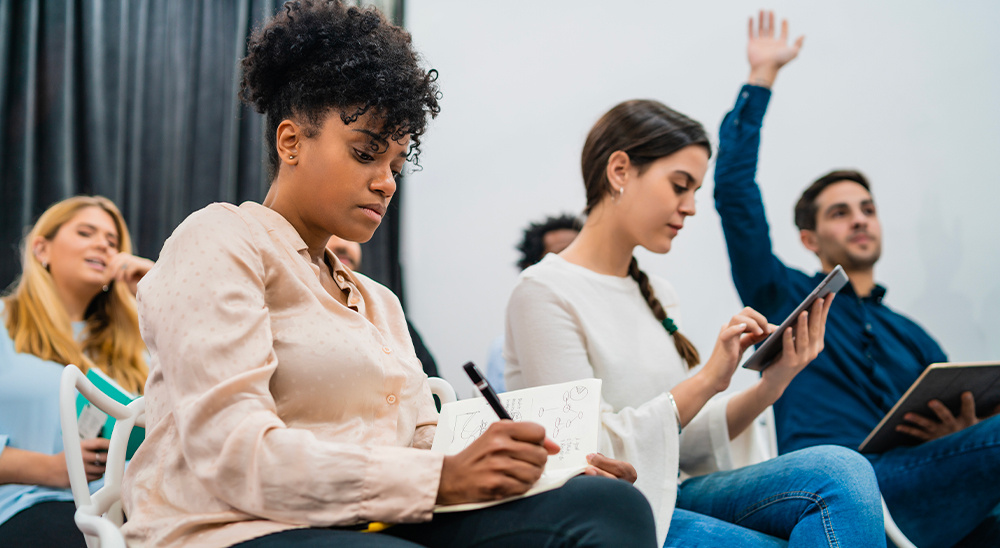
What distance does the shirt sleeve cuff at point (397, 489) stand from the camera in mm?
550

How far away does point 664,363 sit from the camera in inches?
47.6

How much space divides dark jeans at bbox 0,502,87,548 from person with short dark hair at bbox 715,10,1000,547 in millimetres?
1345

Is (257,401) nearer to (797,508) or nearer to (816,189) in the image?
(797,508)

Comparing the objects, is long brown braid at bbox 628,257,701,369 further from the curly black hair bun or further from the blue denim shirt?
the curly black hair bun

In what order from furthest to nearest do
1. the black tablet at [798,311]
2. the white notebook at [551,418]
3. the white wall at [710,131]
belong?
the white wall at [710,131] < the black tablet at [798,311] < the white notebook at [551,418]

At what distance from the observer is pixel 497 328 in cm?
251

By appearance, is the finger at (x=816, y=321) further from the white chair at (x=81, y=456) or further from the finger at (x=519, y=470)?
the white chair at (x=81, y=456)

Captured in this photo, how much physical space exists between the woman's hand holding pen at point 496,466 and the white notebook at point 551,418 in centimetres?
8

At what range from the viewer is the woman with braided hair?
930 millimetres

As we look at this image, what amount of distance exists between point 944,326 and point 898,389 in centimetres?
78

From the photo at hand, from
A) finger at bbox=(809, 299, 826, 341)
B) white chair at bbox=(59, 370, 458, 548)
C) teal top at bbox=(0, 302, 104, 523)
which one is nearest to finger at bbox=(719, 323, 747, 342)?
finger at bbox=(809, 299, 826, 341)

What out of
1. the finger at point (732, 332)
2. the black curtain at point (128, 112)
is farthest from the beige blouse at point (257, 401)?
the black curtain at point (128, 112)

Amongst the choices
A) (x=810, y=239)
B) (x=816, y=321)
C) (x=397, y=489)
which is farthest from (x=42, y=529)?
(x=810, y=239)

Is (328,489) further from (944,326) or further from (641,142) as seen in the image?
(944,326)
